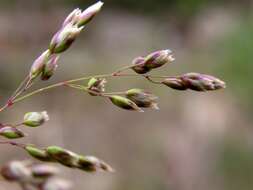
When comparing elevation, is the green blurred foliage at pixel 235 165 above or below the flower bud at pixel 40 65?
above

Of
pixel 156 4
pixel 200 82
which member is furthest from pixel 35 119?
pixel 156 4

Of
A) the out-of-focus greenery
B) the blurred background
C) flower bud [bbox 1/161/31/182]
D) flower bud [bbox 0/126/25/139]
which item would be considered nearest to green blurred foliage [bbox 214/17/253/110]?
the blurred background

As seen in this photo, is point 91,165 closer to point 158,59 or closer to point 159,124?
point 158,59

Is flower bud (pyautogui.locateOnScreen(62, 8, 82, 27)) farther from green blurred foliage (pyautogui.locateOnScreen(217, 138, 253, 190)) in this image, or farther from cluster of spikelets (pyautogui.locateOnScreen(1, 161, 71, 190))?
green blurred foliage (pyautogui.locateOnScreen(217, 138, 253, 190))

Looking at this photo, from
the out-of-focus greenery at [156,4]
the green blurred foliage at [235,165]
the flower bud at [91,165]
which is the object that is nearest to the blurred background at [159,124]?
the green blurred foliage at [235,165]

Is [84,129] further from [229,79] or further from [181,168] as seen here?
[229,79]

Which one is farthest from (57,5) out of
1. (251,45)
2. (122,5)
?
(251,45)

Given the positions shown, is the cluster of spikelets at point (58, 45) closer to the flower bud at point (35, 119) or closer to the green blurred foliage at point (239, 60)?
the flower bud at point (35, 119)
